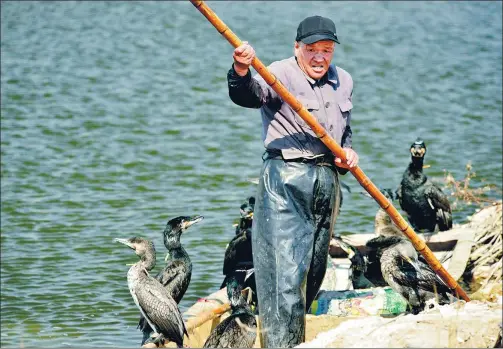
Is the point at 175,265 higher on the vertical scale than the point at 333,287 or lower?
higher

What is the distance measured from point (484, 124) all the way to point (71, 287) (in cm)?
1050

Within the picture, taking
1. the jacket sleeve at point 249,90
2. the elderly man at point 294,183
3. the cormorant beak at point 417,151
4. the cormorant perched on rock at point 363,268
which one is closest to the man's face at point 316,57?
the elderly man at point 294,183

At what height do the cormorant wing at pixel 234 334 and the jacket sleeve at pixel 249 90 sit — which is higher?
the jacket sleeve at pixel 249 90

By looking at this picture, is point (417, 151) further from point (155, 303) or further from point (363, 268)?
point (155, 303)

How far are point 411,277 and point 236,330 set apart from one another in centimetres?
157

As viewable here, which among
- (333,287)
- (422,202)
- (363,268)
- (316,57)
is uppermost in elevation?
(316,57)

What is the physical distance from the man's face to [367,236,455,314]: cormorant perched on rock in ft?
6.88

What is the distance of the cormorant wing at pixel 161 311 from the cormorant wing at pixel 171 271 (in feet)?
2.39

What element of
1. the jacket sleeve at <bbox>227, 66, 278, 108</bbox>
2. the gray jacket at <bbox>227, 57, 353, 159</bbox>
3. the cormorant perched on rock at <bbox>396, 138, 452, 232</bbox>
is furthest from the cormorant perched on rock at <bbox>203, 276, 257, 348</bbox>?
the cormorant perched on rock at <bbox>396, 138, 452, 232</bbox>

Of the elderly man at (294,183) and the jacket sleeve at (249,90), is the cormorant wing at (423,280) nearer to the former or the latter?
the elderly man at (294,183)

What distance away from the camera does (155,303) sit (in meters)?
8.39

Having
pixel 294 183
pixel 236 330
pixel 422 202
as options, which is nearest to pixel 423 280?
pixel 236 330

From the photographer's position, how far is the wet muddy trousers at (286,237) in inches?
287

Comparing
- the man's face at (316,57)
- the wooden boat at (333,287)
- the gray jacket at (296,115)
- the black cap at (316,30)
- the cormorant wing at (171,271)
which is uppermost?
the black cap at (316,30)
